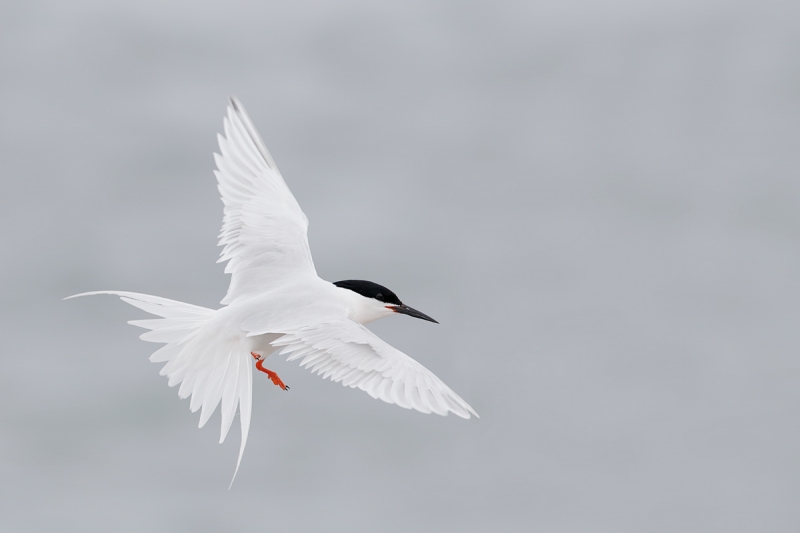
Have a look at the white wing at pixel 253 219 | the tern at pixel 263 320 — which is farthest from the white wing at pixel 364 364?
the white wing at pixel 253 219

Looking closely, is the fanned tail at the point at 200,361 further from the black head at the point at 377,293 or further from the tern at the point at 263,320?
the black head at the point at 377,293

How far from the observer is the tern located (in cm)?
650

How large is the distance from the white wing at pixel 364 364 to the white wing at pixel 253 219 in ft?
4.25

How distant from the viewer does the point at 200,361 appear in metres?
7.18

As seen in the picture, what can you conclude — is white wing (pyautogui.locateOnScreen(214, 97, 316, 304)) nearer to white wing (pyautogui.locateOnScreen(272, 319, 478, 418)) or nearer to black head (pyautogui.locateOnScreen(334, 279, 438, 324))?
black head (pyautogui.locateOnScreen(334, 279, 438, 324))

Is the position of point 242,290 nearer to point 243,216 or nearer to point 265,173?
point 243,216

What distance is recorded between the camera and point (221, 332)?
7227 millimetres

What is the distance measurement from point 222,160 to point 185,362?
2398 millimetres

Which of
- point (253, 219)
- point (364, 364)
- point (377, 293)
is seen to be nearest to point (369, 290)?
point (377, 293)

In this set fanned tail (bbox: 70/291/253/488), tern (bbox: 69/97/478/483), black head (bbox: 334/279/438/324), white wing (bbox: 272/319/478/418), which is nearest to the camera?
white wing (bbox: 272/319/478/418)

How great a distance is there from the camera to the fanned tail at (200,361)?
23.3 feet

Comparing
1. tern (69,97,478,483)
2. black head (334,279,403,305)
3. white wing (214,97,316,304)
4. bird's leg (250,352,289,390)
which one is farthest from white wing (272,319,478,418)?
white wing (214,97,316,304)

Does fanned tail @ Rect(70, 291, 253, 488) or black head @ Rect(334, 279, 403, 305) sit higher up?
black head @ Rect(334, 279, 403, 305)

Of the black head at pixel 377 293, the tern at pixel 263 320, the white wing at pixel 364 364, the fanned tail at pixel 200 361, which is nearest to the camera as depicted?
the white wing at pixel 364 364
